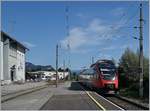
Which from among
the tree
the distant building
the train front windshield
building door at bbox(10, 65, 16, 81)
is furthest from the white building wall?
the train front windshield

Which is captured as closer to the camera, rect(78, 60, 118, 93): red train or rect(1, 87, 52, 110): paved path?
rect(1, 87, 52, 110): paved path

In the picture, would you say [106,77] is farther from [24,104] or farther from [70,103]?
[24,104]

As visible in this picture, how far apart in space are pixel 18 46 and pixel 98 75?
5533 centimetres

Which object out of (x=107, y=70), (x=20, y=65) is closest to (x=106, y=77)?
(x=107, y=70)

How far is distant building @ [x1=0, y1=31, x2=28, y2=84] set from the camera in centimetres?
7681

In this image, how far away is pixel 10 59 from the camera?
83.1m

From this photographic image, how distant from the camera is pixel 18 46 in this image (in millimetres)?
96750

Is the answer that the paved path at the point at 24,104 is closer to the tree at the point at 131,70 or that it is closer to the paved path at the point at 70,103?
the paved path at the point at 70,103

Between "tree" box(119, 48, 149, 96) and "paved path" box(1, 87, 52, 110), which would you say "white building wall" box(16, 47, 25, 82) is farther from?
"paved path" box(1, 87, 52, 110)

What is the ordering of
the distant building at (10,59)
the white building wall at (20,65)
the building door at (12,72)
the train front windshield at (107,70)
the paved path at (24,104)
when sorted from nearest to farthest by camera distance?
the paved path at (24,104), the train front windshield at (107,70), the distant building at (10,59), the building door at (12,72), the white building wall at (20,65)

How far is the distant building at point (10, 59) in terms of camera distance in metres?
76.8

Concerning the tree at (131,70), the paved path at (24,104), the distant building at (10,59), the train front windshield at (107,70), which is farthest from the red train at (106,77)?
the distant building at (10,59)

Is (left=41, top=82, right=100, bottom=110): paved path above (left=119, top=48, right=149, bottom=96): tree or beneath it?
beneath

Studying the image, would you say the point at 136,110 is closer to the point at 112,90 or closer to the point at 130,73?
the point at 112,90
